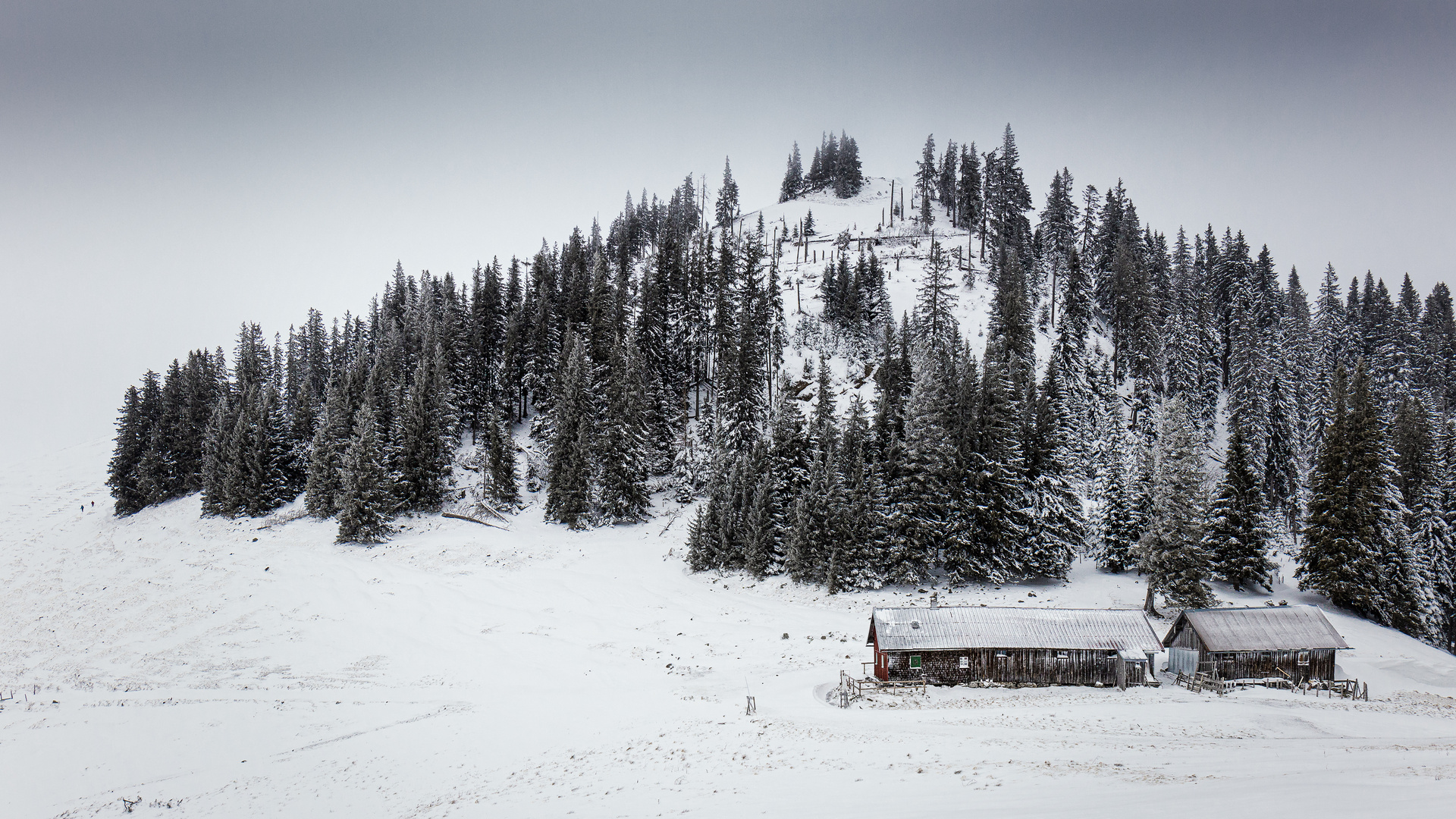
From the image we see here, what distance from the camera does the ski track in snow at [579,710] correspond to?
56.2 feet

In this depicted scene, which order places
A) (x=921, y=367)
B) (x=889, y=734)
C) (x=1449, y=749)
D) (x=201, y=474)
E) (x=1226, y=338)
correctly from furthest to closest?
(x=1226, y=338) → (x=201, y=474) → (x=921, y=367) → (x=889, y=734) → (x=1449, y=749)

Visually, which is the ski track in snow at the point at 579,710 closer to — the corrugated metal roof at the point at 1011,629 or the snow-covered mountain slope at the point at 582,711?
the snow-covered mountain slope at the point at 582,711

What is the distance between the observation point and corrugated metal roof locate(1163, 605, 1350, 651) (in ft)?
104

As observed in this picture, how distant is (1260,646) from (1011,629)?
11.4 metres

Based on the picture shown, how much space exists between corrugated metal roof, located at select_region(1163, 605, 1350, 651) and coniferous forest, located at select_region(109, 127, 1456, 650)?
4.21 meters

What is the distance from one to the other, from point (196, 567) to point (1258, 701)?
210 ft

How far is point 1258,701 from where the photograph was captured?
91.1ft

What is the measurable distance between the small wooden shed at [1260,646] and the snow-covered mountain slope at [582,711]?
2474mm

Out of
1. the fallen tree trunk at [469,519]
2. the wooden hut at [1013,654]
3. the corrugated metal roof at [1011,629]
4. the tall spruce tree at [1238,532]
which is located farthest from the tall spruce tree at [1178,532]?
the fallen tree trunk at [469,519]

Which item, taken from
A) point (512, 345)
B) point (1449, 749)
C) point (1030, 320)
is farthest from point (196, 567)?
point (1030, 320)

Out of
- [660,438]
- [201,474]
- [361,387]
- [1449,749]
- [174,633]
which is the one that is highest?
[361,387]

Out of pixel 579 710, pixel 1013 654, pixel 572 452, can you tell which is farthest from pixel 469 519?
pixel 1013 654

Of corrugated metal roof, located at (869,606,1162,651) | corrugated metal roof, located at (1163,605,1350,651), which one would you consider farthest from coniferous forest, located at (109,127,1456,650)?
corrugated metal roof, located at (869,606,1162,651)

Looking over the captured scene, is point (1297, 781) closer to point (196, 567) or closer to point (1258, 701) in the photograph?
point (1258, 701)
